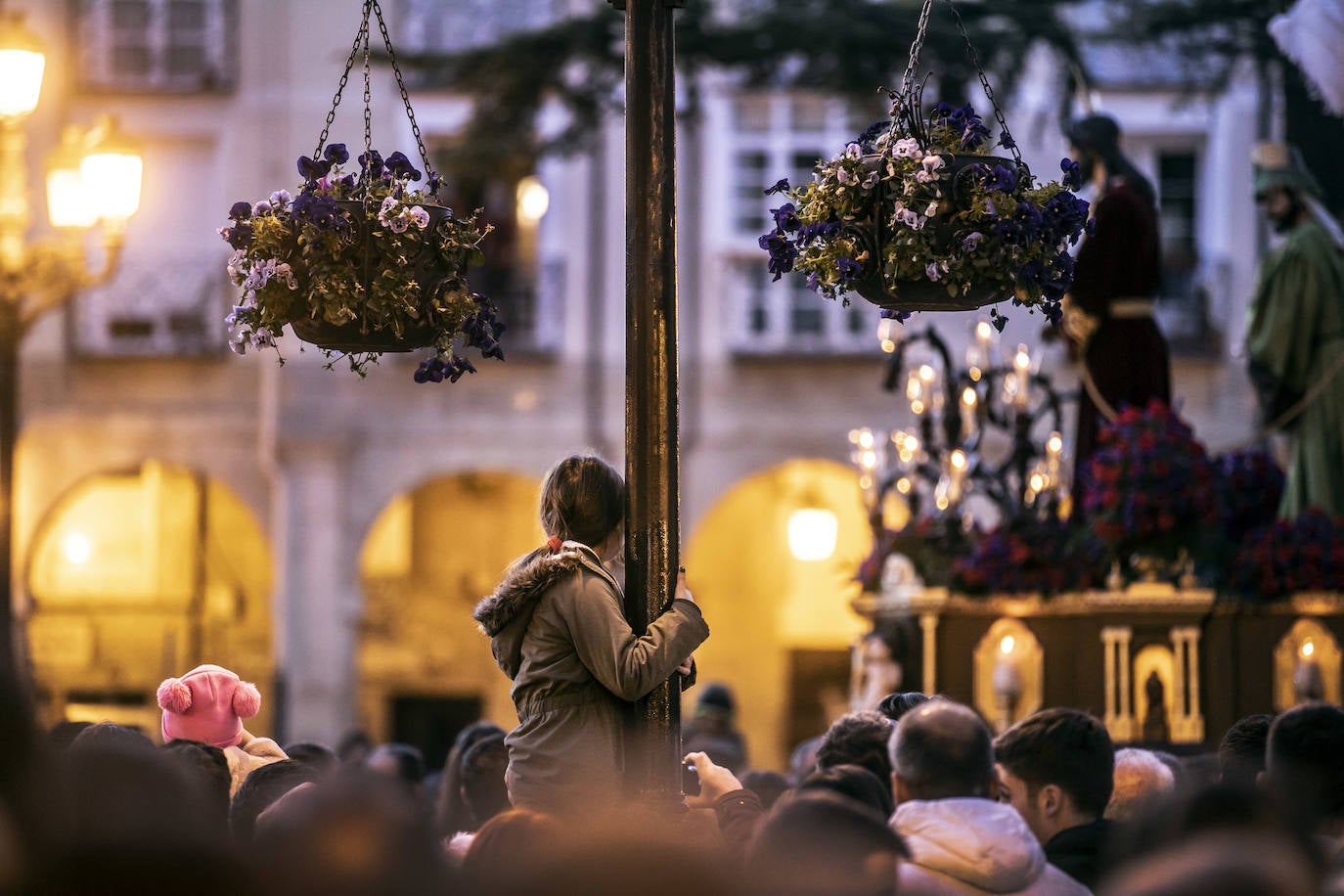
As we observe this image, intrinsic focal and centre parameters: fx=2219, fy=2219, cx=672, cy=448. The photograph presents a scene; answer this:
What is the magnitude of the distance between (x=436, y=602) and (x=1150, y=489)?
15.1 meters

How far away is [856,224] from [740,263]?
16456 millimetres

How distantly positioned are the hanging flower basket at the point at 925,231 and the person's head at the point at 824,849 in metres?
2.21

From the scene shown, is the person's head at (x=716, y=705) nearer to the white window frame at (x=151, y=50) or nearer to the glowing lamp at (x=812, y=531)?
the glowing lamp at (x=812, y=531)

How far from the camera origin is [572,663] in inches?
209

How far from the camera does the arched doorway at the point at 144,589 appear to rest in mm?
23594

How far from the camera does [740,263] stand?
2228 centimetres

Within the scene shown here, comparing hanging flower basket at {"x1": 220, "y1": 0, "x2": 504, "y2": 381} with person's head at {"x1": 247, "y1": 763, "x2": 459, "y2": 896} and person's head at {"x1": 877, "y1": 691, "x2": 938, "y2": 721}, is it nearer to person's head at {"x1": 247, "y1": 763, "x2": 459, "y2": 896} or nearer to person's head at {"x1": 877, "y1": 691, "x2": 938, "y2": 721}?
person's head at {"x1": 877, "y1": 691, "x2": 938, "y2": 721}

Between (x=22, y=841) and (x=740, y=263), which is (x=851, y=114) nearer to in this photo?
(x=740, y=263)

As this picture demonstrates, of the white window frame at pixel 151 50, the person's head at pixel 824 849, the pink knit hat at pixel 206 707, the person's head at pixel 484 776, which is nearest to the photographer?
the person's head at pixel 824 849

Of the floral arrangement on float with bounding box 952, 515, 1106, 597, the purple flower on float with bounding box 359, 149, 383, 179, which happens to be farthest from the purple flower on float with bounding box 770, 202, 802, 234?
the floral arrangement on float with bounding box 952, 515, 1106, 597

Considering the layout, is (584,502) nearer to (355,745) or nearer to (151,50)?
(355,745)

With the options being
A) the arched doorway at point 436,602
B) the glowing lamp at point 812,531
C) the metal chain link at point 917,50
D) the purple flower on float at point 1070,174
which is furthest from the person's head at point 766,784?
the arched doorway at point 436,602

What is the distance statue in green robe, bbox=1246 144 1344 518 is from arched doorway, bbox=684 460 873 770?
13181 mm

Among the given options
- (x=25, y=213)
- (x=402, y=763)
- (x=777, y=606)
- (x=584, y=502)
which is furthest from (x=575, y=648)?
(x=777, y=606)
